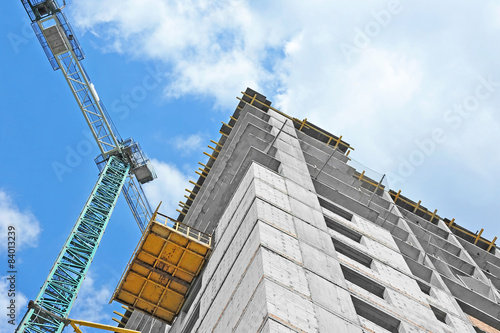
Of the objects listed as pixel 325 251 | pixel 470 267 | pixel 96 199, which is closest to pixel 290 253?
pixel 325 251

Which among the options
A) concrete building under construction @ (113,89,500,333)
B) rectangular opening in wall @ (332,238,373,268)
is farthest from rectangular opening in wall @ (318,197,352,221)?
rectangular opening in wall @ (332,238,373,268)

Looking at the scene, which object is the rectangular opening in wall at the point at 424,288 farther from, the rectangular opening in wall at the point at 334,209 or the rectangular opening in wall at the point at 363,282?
the rectangular opening in wall at the point at 334,209

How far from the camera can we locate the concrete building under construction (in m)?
16.6

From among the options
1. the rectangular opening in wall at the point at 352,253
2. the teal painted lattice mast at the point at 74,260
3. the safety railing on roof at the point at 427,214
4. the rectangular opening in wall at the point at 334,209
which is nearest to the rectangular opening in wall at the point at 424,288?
the rectangular opening in wall at the point at 352,253

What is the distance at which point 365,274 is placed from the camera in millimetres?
19953

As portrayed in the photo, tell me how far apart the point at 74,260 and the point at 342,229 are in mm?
23165

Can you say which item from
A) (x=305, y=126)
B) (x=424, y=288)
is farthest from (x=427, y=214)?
(x=424, y=288)

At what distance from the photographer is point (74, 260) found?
40875 mm

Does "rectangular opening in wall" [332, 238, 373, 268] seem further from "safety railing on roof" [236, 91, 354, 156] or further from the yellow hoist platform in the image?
"safety railing on roof" [236, 91, 354, 156]

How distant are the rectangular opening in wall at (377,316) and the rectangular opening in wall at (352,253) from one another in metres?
3.50

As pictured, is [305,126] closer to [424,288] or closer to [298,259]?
[424,288]

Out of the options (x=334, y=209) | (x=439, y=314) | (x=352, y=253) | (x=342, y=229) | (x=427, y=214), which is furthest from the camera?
(x=427, y=214)

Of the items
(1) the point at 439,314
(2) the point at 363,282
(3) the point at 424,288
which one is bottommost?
(2) the point at 363,282

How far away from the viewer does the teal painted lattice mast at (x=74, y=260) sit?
34875mm
